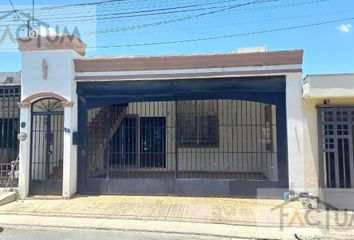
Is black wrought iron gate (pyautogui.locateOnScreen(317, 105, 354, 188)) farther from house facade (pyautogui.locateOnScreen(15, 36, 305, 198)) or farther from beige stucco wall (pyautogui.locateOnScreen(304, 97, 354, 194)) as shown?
house facade (pyautogui.locateOnScreen(15, 36, 305, 198))

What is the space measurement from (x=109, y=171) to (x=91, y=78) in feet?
10.3

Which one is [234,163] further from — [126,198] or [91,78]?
[91,78]

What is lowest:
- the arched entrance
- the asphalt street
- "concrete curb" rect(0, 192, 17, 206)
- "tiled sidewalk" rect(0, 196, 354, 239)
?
the asphalt street

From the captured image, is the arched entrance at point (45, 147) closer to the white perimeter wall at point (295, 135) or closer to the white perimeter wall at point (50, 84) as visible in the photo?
the white perimeter wall at point (50, 84)

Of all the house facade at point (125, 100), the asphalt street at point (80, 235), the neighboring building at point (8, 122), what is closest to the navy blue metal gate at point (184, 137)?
the house facade at point (125, 100)

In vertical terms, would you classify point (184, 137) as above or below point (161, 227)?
above

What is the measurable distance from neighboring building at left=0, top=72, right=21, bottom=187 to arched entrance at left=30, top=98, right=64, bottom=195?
2.90 ft

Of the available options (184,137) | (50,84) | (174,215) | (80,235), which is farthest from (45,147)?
(184,137)

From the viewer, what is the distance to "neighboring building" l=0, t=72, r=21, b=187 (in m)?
11.0

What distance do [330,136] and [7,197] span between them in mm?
9306

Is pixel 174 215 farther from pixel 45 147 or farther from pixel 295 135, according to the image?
pixel 45 147

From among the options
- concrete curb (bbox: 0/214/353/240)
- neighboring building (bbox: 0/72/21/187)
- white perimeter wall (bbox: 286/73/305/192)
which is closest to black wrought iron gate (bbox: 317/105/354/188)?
white perimeter wall (bbox: 286/73/305/192)

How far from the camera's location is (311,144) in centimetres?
936

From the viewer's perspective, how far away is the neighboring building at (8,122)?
35.9 ft
